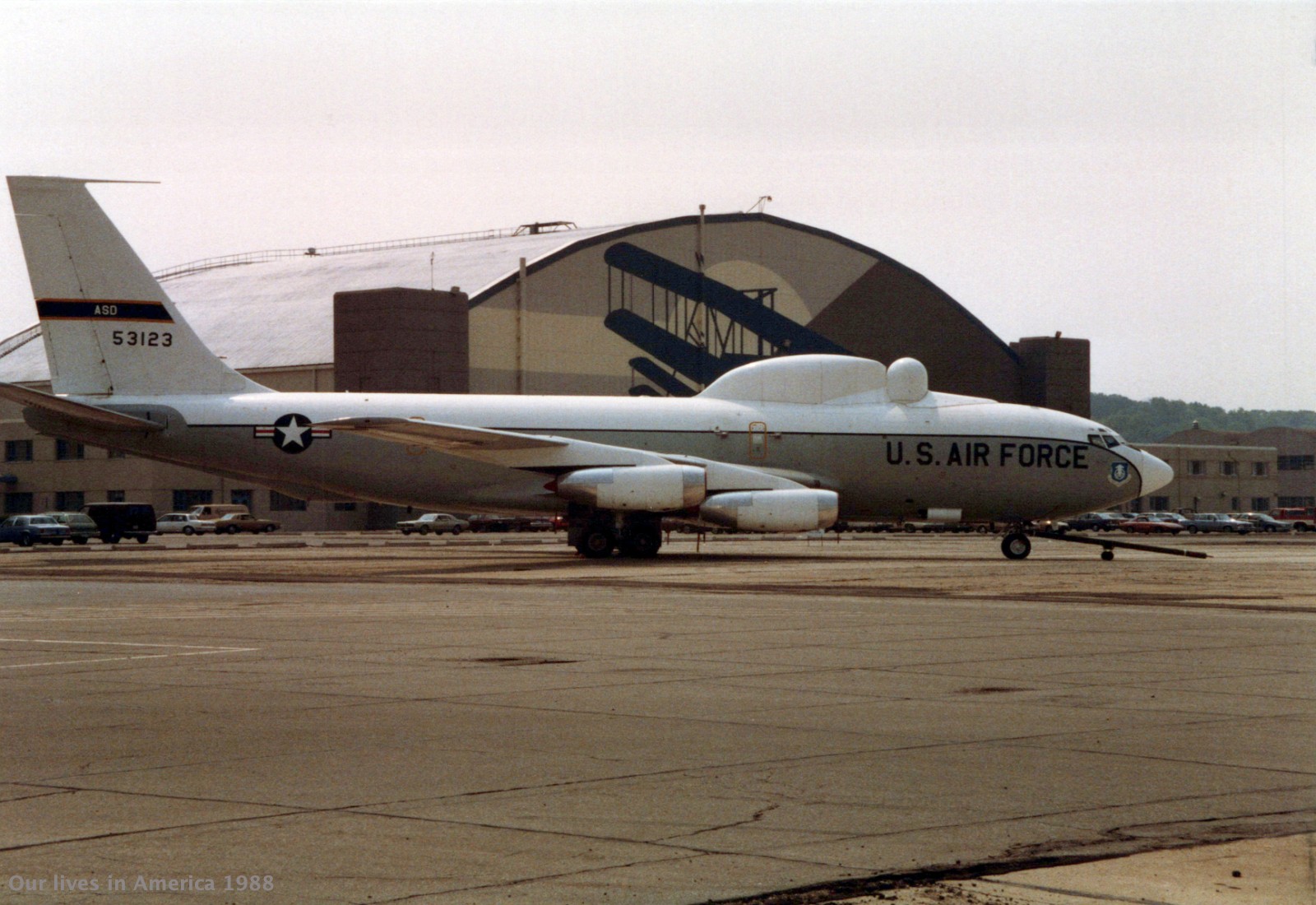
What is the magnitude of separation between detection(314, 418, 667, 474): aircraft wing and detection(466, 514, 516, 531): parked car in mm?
44047

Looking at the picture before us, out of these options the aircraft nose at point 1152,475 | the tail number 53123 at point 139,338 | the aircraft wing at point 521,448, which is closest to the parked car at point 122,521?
the tail number 53123 at point 139,338

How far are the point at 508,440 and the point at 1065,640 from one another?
74.9 feet

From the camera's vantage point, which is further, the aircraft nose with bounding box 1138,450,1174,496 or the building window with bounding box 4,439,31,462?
the building window with bounding box 4,439,31,462

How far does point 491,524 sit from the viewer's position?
3332 inches

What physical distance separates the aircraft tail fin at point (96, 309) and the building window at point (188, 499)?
5487cm

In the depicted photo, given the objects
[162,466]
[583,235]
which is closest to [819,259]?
[583,235]

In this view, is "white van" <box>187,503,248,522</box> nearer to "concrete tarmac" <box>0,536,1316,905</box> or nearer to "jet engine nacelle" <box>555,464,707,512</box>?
"jet engine nacelle" <box>555,464,707,512</box>

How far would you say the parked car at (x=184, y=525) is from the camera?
81312mm

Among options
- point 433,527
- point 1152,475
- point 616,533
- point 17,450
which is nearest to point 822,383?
point 616,533

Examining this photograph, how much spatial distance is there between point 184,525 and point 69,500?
18313mm

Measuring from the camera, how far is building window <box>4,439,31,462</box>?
97000 millimetres

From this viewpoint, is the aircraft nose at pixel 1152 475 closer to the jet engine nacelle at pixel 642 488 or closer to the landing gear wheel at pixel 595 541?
the jet engine nacelle at pixel 642 488

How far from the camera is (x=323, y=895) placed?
6027mm

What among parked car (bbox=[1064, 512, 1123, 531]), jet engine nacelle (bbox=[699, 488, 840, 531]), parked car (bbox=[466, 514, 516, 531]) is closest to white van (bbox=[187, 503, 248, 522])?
parked car (bbox=[466, 514, 516, 531])
